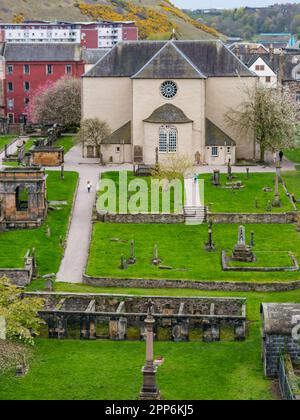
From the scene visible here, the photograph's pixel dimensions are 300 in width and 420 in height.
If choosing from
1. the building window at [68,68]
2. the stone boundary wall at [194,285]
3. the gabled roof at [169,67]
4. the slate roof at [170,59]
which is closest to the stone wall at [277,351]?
the stone boundary wall at [194,285]

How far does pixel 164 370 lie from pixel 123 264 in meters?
18.0

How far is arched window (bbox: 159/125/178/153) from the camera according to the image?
102 meters

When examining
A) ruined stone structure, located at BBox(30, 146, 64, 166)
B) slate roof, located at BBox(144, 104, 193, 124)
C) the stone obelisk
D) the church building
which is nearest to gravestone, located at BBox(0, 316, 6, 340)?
the stone obelisk

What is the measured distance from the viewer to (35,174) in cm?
8206

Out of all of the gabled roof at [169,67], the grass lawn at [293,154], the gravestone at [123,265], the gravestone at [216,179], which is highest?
the gabled roof at [169,67]

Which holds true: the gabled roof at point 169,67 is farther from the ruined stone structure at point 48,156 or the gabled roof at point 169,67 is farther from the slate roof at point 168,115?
the ruined stone structure at point 48,156

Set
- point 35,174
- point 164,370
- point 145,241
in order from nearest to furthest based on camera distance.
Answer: point 164,370 → point 145,241 → point 35,174

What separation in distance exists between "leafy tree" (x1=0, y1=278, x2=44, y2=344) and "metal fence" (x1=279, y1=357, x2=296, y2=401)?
11.5 meters

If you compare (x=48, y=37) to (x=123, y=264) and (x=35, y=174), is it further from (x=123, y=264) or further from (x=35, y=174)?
(x=123, y=264)

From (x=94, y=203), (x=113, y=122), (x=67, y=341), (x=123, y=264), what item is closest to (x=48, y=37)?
(x=113, y=122)

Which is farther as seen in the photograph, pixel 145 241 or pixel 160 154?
pixel 160 154

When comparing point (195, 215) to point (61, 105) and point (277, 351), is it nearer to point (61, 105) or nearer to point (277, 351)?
point (277, 351)

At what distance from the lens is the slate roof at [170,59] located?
10500 centimetres

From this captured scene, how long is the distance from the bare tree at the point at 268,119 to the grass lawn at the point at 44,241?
20224 mm
